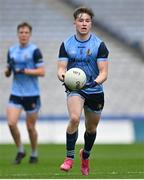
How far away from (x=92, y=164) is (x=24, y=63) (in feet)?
6.88

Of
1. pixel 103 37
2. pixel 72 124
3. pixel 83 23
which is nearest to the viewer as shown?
pixel 72 124

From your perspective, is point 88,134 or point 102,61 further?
point 88,134

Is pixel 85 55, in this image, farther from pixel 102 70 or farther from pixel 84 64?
pixel 102 70

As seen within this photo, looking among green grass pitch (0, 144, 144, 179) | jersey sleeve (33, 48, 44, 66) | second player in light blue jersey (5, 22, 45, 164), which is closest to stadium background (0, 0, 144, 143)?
green grass pitch (0, 144, 144, 179)

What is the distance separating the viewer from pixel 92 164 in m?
13.3

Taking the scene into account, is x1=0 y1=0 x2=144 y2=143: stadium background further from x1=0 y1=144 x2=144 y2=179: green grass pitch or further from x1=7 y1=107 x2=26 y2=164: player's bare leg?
x1=7 y1=107 x2=26 y2=164: player's bare leg

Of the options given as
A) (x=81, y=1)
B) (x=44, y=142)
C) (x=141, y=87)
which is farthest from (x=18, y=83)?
(x=81, y=1)

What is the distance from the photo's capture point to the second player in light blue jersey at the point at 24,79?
540 inches

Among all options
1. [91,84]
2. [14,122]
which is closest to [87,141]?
[91,84]

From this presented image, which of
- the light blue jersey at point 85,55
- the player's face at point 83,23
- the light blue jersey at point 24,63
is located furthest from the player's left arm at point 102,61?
the light blue jersey at point 24,63

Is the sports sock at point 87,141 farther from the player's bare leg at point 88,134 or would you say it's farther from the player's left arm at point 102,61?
the player's left arm at point 102,61

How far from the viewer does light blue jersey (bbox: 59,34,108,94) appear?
10.2 meters

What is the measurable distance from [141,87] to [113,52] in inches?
64.3

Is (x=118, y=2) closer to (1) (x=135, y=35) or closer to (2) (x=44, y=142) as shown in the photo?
(1) (x=135, y=35)
